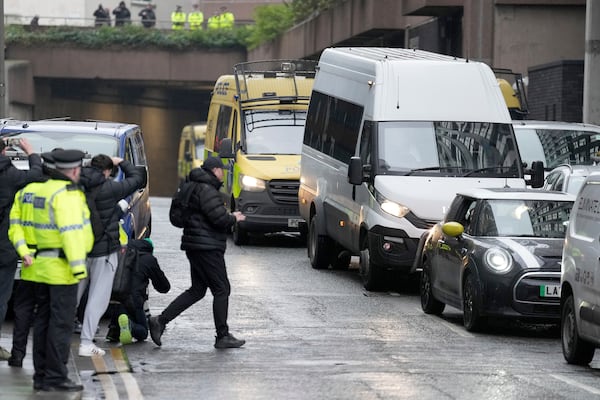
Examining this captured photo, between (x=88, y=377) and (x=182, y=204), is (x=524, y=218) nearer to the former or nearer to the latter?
(x=182, y=204)

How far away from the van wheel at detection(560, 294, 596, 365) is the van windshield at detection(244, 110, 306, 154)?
1354 centimetres

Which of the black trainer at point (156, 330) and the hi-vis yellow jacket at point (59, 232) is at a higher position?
the hi-vis yellow jacket at point (59, 232)

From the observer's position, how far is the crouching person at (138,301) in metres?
13.9

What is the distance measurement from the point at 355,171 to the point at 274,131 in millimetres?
8047

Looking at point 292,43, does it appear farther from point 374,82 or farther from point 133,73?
point 374,82

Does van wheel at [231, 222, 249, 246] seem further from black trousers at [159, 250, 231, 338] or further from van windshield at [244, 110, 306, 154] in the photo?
black trousers at [159, 250, 231, 338]

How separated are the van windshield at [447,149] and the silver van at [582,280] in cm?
561

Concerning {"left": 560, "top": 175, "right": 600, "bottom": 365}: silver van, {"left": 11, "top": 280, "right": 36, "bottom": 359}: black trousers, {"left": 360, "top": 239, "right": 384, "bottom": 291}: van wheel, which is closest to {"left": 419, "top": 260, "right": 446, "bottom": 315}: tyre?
{"left": 360, "top": 239, "right": 384, "bottom": 291}: van wheel

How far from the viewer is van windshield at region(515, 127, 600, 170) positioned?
74.6 feet

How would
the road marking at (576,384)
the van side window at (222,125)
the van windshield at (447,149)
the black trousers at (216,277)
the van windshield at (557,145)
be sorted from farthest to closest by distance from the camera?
the van side window at (222,125) < the van windshield at (557,145) < the van windshield at (447,149) < the black trousers at (216,277) < the road marking at (576,384)

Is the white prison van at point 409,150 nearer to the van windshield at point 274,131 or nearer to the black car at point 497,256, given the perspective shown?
the black car at point 497,256

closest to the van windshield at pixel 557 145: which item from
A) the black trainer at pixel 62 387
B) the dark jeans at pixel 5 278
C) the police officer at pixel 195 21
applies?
the dark jeans at pixel 5 278

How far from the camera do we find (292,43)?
5412 centimetres

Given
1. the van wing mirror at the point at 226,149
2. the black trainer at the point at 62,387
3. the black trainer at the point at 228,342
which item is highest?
the van wing mirror at the point at 226,149
